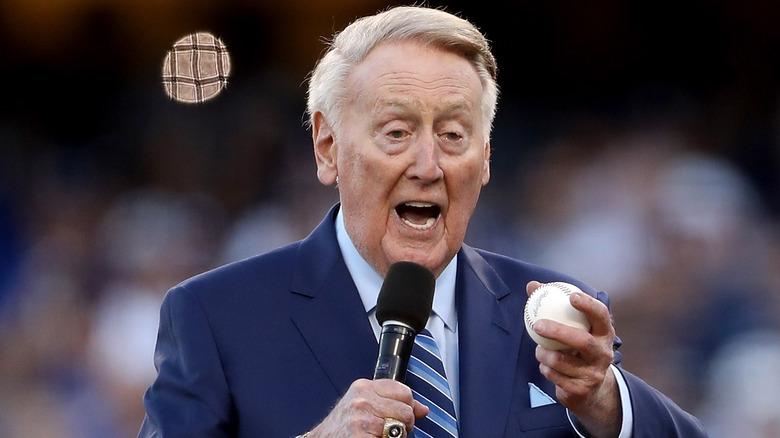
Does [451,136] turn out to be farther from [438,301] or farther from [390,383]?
[390,383]

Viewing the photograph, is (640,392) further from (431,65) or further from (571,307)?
(431,65)

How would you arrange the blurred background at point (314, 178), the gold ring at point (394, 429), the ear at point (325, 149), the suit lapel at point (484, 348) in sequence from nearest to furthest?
the gold ring at point (394, 429)
the suit lapel at point (484, 348)
the ear at point (325, 149)
the blurred background at point (314, 178)

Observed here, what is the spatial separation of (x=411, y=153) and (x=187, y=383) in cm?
73

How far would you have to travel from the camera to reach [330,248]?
2666 mm

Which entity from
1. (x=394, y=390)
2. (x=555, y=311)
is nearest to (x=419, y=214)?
(x=555, y=311)

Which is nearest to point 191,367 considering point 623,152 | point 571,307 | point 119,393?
point 571,307

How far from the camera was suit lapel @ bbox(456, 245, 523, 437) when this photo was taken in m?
2.39

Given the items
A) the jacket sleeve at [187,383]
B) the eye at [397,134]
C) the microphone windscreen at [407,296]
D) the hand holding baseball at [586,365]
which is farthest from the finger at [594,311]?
the jacket sleeve at [187,383]

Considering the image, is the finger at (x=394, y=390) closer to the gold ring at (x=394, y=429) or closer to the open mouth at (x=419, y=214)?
the gold ring at (x=394, y=429)

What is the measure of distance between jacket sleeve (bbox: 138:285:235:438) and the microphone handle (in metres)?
0.53

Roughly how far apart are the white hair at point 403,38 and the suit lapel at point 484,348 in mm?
377

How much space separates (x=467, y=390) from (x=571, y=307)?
0.45 metres

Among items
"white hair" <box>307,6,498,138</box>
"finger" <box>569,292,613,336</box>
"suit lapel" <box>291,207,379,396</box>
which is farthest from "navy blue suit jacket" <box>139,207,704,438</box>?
"white hair" <box>307,6,498,138</box>

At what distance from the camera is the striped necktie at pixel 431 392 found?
7.65 ft
